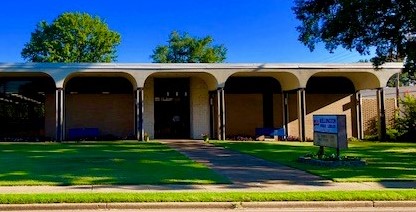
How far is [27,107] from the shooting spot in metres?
31.8

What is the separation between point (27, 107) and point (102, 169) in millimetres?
20000

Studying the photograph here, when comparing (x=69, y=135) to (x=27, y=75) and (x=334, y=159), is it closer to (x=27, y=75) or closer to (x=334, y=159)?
(x=27, y=75)

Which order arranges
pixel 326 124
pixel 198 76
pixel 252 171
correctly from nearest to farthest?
pixel 252 171, pixel 326 124, pixel 198 76

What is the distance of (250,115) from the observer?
31609 mm

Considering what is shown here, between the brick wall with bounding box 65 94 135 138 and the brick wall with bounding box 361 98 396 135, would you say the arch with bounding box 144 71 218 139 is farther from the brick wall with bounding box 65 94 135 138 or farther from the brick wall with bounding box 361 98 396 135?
the brick wall with bounding box 361 98 396 135

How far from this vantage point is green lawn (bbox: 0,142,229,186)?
38.3 feet

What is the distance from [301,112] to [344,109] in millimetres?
5480

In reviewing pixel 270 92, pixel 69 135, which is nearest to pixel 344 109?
pixel 270 92

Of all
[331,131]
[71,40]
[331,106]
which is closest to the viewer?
[331,131]

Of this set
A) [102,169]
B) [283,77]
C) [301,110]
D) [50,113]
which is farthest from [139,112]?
[102,169]

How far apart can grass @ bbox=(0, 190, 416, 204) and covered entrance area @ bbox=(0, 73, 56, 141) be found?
20.1 meters

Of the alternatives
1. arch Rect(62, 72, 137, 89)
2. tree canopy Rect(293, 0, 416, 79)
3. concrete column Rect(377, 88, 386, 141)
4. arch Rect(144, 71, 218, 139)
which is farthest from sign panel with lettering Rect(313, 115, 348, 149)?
arch Rect(144, 71, 218, 139)

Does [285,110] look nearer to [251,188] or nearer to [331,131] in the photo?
[331,131]

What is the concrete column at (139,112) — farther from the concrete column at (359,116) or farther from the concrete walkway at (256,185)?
the concrete column at (359,116)
